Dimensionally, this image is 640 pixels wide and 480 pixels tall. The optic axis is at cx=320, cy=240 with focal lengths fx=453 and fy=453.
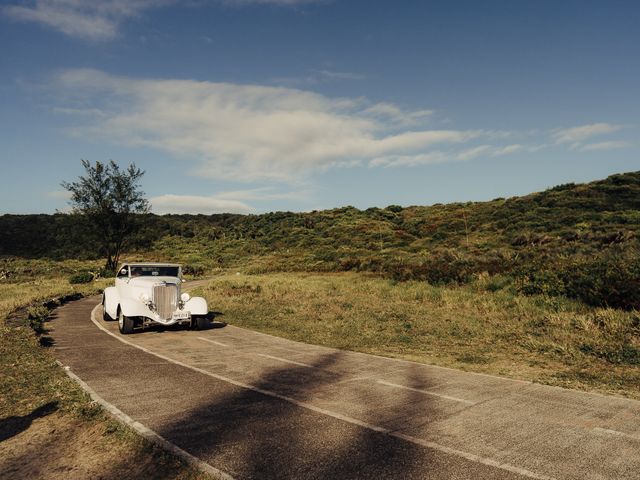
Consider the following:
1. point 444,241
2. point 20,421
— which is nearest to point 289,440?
point 20,421

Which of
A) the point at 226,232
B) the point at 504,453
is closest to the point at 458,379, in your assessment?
the point at 504,453

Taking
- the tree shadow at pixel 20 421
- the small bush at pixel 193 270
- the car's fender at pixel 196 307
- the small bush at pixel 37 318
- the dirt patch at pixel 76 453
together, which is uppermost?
the car's fender at pixel 196 307

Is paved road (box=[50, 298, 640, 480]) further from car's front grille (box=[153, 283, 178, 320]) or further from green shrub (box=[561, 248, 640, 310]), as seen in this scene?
green shrub (box=[561, 248, 640, 310])

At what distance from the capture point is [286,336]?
→ 1427 centimetres

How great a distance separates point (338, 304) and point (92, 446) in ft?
48.0

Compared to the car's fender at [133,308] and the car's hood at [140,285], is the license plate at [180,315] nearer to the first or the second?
the car's fender at [133,308]

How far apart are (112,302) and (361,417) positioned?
1222 cm

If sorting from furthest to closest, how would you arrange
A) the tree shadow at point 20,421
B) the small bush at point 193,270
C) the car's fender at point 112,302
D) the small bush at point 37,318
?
the small bush at point 193,270, the car's fender at point 112,302, the small bush at point 37,318, the tree shadow at point 20,421

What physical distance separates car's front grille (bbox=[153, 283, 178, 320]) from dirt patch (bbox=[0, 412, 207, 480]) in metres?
8.14

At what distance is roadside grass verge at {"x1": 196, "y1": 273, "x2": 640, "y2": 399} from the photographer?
9742mm

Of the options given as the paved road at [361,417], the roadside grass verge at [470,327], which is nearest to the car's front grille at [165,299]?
the roadside grass verge at [470,327]

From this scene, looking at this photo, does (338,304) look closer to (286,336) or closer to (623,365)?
(286,336)

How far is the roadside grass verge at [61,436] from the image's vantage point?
4.79 meters

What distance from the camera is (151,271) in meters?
15.6
